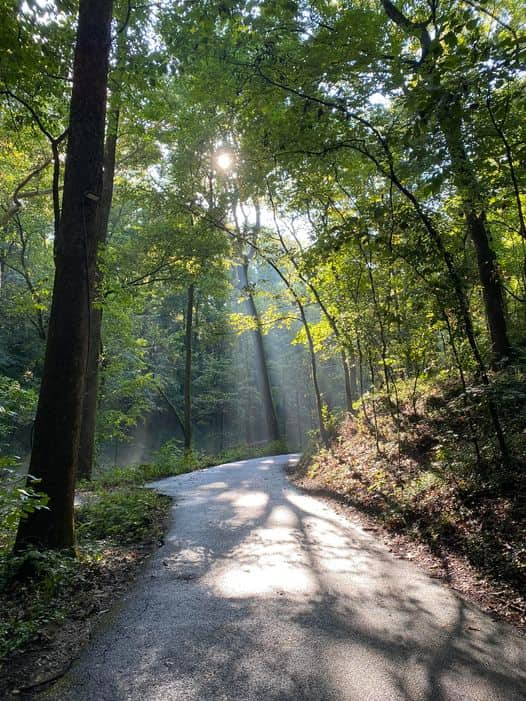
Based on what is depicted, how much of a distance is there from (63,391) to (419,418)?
24.1 feet

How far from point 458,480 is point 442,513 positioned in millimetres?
550

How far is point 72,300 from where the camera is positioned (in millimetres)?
5074

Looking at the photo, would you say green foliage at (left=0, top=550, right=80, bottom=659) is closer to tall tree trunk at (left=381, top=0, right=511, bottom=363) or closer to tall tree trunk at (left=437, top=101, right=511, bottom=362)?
tall tree trunk at (left=381, top=0, right=511, bottom=363)

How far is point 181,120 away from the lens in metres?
12.5

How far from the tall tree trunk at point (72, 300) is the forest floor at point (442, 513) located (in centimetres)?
414

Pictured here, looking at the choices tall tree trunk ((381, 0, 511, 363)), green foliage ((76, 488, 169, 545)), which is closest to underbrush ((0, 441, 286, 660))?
green foliage ((76, 488, 169, 545))

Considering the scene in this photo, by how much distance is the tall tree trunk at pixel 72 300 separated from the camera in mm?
4809

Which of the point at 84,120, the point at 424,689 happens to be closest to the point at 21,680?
the point at 424,689

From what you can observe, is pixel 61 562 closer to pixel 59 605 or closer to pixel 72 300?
pixel 59 605

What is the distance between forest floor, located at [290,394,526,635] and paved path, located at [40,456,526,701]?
12.8 inches

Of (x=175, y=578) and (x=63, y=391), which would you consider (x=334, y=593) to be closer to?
(x=175, y=578)

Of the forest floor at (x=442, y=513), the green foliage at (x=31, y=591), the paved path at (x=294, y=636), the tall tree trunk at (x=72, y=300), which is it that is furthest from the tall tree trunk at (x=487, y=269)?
the green foliage at (x=31, y=591)

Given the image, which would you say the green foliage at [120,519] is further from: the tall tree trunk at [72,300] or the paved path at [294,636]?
the tall tree trunk at [72,300]

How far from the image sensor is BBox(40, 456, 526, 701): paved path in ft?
8.81
